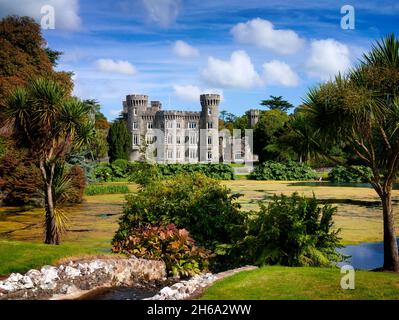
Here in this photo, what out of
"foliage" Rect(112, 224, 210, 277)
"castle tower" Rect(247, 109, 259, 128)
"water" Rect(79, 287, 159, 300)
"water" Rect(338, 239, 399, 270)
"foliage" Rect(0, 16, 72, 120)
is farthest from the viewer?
"castle tower" Rect(247, 109, 259, 128)

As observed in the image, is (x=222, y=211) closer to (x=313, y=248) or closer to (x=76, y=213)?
(x=313, y=248)

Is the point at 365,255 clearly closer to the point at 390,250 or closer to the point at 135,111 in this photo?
the point at 390,250

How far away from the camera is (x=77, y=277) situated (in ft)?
27.4

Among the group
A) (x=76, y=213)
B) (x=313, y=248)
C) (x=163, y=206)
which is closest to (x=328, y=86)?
(x=313, y=248)

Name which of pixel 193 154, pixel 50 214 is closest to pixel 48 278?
pixel 50 214

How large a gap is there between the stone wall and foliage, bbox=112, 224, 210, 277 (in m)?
0.26

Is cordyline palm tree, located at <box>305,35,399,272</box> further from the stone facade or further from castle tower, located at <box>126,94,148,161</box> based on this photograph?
castle tower, located at <box>126,94,148,161</box>

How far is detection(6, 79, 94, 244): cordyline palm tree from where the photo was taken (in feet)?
40.0

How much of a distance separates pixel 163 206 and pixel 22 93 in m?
4.49

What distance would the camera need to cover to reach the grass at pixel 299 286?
664cm

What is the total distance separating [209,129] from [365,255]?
217ft

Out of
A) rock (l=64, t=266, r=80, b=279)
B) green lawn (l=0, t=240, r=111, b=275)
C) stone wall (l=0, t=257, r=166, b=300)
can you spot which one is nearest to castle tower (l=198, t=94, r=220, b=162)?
green lawn (l=0, t=240, r=111, b=275)
